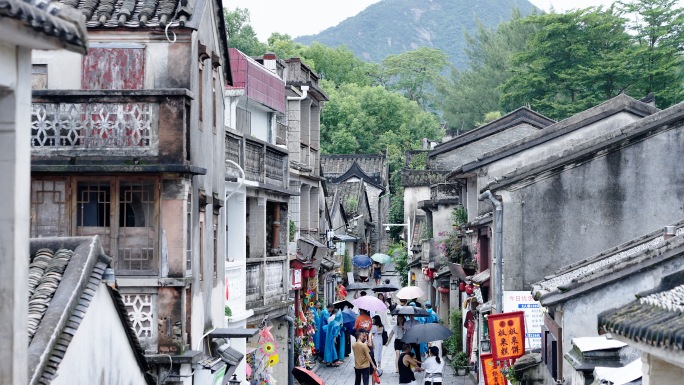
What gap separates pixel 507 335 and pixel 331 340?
1450cm

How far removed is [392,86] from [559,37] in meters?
55.1

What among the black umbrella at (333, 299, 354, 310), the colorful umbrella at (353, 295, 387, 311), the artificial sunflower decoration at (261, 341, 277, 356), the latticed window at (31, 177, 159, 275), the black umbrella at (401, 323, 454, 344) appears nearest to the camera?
the latticed window at (31, 177, 159, 275)

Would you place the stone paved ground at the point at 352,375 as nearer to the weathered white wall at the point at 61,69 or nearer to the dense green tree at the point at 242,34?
the weathered white wall at the point at 61,69

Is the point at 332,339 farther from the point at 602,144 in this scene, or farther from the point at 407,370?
the point at 602,144

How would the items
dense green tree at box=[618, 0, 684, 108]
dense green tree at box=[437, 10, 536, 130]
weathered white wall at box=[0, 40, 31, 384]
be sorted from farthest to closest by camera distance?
1. dense green tree at box=[437, 10, 536, 130]
2. dense green tree at box=[618, 0, 684, 108]
3. weathered white wall at box=[0, 40, 31, 384]

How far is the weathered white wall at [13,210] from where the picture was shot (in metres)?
7.12

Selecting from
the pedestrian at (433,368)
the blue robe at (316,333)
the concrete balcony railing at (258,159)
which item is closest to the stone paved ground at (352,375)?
the blue robe at (316,333)

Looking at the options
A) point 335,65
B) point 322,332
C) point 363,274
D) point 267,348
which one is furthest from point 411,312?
point 335,65

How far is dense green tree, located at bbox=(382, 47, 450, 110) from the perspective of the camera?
110m

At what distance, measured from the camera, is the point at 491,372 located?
24047mm

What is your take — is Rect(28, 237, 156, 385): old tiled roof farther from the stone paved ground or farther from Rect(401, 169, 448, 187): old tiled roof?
Rect(401, 169, 448, 187): old tiled roof

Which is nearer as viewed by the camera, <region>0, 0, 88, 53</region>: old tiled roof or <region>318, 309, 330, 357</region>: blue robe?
<region>0, 0, 88, 53</region>: old tiled roof

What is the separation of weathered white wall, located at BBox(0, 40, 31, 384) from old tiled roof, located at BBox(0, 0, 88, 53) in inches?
19.1

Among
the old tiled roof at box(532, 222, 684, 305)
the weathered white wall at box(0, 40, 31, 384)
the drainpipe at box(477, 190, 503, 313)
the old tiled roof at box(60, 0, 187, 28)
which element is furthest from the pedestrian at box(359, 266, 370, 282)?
the weathered white wall at box(0, 40, 31, 384)
